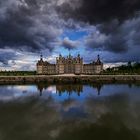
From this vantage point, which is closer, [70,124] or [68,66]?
[70,124]

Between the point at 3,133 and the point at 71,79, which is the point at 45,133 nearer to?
the point at 3,133

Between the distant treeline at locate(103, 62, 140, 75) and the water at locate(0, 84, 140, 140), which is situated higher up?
the distant treeline at locate(103, 62, 140, 75)

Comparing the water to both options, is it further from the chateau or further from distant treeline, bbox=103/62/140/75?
the chateau

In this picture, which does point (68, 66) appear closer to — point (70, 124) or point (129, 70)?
point (129, 70)

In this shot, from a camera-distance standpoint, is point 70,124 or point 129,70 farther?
point 129,70

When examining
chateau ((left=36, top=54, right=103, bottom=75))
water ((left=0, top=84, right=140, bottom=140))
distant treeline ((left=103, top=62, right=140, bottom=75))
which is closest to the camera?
water ((left=0, top=84, right=140, bottom=140))

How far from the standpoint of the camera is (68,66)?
458 feet

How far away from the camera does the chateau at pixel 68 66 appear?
138875 millimetres

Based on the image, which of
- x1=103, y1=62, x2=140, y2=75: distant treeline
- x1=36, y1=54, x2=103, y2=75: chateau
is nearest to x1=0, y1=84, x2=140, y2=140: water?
x1=103, y1=62, x2=140, y2=75: distant treeline

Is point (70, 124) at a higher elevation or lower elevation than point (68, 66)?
lower

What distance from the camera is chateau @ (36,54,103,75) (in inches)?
5468

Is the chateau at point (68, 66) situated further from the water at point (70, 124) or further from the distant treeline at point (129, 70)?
the water at point (70, 124)

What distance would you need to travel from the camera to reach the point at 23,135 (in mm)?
16422

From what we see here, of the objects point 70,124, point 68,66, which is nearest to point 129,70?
point 68,66
